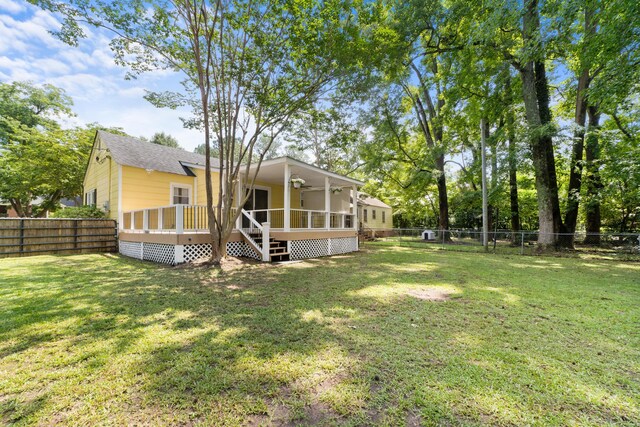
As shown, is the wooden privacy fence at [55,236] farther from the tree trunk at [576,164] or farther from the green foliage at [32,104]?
the tree trunk at [576,164]

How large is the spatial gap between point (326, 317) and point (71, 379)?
2.66m

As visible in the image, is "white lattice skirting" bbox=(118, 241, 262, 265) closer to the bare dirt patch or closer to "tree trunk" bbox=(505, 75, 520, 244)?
the bare dirt patch

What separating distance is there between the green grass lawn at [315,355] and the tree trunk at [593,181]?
34.6 feet

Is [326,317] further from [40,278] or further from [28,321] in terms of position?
[40,278]

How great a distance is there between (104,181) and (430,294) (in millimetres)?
13903

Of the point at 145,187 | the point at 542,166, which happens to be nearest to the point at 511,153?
the point at 542,166

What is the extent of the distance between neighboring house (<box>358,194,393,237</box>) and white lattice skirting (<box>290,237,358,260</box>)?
853 cm

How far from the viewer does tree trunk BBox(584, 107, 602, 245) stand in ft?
42.4

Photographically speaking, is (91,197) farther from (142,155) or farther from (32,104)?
(32,104)

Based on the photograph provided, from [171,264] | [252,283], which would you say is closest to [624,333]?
[252,283]

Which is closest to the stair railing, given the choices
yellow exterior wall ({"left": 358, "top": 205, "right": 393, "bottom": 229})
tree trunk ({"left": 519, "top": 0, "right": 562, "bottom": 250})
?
tree trunk ({"left": 519, "top": 0, "right": 562, "bottom": 250})

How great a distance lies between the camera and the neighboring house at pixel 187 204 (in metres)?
8.69

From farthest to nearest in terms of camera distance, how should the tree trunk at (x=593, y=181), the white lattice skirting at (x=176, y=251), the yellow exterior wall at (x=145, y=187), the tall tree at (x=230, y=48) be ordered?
the tree trunk at (x=593, y=181) < the yellow exterior wall at (x=145, y=187) < the white lattice skirting at (x=176, y=251) < the tall tree at (x=230, y=48)

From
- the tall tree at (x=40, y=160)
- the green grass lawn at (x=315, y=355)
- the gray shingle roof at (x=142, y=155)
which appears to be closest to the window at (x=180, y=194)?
the gray shingle roof at (x=142, y=155)
